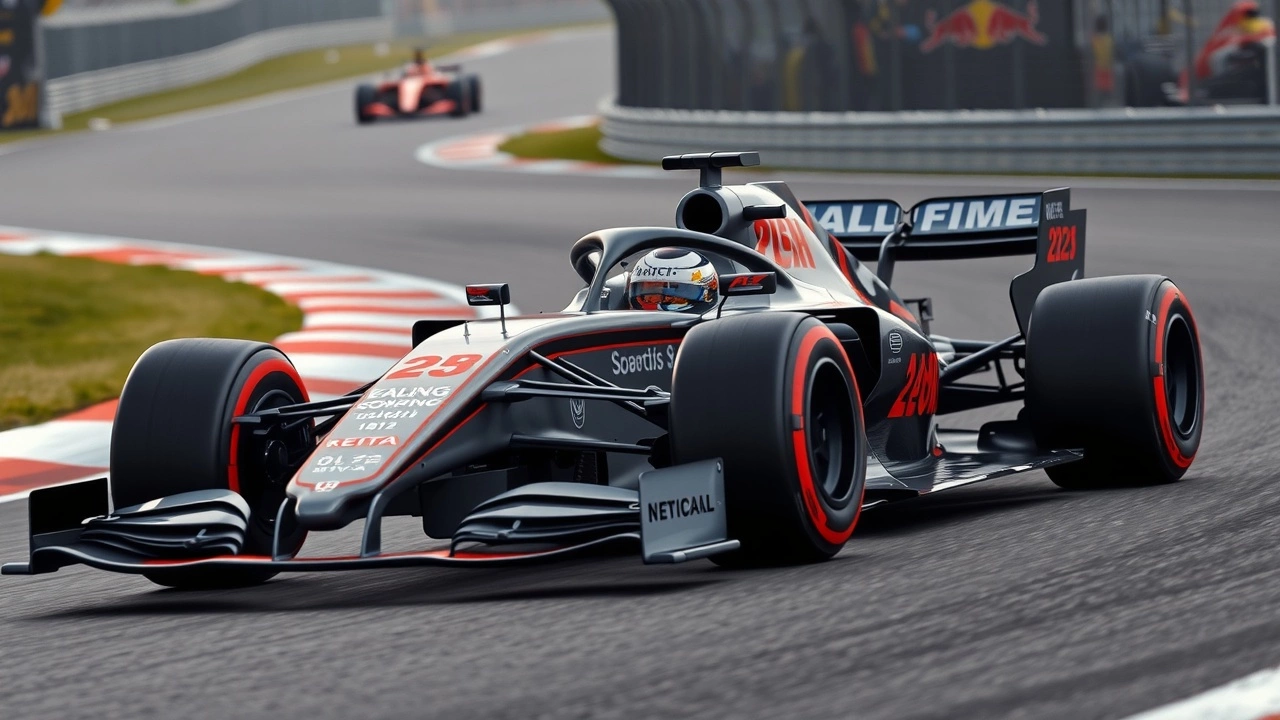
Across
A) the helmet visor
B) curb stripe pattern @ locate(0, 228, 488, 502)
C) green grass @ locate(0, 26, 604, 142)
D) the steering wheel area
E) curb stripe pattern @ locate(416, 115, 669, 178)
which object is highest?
→ green grass @ locate(0, 26, 604, 142)

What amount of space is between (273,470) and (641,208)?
44.8 ft

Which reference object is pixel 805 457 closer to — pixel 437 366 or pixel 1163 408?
pixel 437 366

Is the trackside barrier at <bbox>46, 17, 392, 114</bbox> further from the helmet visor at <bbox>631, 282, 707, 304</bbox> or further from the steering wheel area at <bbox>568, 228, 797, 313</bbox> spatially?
the helmet visor at <bbox>631, 282, 707, 304</bbox>

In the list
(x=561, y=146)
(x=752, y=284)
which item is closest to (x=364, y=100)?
(x=561, y=146)

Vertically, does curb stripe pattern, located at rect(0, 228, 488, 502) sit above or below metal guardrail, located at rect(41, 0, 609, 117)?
below

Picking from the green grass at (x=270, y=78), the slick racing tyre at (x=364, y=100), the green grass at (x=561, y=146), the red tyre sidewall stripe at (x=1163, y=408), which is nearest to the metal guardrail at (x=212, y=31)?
the green grass at (x=270, y=78)

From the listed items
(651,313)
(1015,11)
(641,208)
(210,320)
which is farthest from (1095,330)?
(1015,11)

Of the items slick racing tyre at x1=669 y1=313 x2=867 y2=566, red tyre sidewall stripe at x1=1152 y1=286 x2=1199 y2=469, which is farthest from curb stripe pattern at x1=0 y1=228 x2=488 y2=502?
red tyre sidewall stripe at x1=1152 y1=286 x2=1199 y2=469

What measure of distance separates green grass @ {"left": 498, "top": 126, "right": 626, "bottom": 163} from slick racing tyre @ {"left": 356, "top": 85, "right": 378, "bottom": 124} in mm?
4591

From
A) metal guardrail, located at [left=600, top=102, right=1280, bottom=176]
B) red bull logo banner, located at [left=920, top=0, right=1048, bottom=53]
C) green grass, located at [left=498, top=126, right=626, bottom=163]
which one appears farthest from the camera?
green grass, located at [left=498, top=126, right=626, bottom=163]

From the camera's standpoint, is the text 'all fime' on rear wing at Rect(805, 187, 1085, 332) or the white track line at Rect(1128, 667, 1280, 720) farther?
the text 'all fime' on rear wing at Rect(805, 187, 1085, 332)

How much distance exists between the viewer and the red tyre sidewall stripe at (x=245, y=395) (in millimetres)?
5801

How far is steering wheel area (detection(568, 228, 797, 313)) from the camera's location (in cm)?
632

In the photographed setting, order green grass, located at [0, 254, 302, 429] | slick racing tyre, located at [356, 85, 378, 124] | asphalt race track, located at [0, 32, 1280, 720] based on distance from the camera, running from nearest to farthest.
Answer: asphalt race track, located at [0, 32, 1280, 720] < green grass, located at [0, 254, 302, 429] < slick racing tyre, located at [356, 85, 378, 124]
